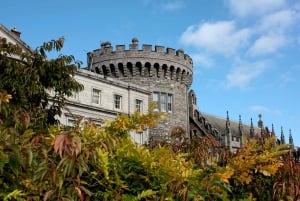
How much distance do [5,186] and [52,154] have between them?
1.53ft

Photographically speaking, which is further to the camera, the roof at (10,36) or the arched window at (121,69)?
the arched window at (121,69)

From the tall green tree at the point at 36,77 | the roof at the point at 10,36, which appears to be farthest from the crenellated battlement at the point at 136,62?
the tall green tree at the point at 36,77

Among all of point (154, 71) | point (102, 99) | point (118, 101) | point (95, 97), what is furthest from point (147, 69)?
point (95, 97)

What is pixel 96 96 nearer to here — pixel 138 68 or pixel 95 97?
pixel 95 97

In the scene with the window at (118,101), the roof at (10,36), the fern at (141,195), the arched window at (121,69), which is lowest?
the fern at (141,195)

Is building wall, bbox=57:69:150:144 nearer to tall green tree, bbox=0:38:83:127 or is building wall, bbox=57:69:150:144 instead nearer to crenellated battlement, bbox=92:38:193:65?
crenellated battlement, bbox=92:38:193:65

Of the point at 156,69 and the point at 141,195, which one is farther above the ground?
the point at 156,69

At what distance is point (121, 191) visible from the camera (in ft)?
12.6

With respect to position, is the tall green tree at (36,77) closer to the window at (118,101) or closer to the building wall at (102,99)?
the building wall at (102,99)

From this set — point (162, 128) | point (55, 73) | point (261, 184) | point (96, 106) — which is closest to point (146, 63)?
point (162, 128)

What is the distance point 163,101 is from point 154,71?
115 inches

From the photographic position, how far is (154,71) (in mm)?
45031

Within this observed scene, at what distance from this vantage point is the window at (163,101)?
Result: 4406cm

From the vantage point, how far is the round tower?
4462 centimetres
